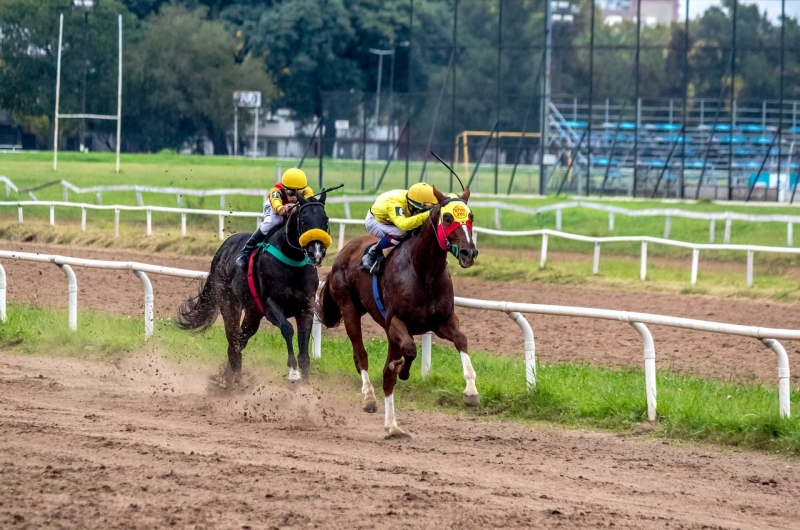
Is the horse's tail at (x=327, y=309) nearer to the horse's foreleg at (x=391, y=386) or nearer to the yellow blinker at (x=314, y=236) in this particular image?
the yellow blinker at (x=314, y=236)

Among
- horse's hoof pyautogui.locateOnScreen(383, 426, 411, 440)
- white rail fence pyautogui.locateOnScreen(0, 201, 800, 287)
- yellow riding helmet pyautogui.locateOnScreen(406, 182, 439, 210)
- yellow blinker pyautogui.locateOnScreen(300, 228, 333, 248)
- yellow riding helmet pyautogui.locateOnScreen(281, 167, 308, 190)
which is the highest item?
yellow riding helmet pyautogui.locateOnScreen(281, 167, 308, 190)

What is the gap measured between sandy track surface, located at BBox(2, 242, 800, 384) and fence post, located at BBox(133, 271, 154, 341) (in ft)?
3.94

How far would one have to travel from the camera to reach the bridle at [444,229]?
6.58m

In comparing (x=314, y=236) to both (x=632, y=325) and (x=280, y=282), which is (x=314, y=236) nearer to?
(x=280, y=282)

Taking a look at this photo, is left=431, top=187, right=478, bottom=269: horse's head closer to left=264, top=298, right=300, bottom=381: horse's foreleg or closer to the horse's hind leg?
left=264, top=298, right=300, bottom=381: horse's foreleg

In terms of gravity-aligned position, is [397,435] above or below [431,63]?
below

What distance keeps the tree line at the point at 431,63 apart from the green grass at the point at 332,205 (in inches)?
43.4

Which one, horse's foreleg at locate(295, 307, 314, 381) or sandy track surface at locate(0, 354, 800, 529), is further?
horse's foreleg at locate(295, 307, 314, 381)

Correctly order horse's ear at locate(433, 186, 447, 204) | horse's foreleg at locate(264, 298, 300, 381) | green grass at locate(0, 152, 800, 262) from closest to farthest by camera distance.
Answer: horse's ear at locate(433, 186, 447, 204)
horse's foreleg at locate(264, 298, 300, 381)
green grass at locate(0, 152, 800, 262)

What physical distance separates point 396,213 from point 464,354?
46.2 inches

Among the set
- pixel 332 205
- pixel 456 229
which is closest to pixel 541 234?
pixel 332 205

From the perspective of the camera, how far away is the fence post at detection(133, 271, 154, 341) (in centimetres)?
985

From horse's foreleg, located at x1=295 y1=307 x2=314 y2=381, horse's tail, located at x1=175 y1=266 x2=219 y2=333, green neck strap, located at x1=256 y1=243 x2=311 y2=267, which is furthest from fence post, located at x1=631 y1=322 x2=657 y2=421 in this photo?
horse's tail, located at x1=175 y1=266 x2=219 y2=333

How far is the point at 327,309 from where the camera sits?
339 inches
